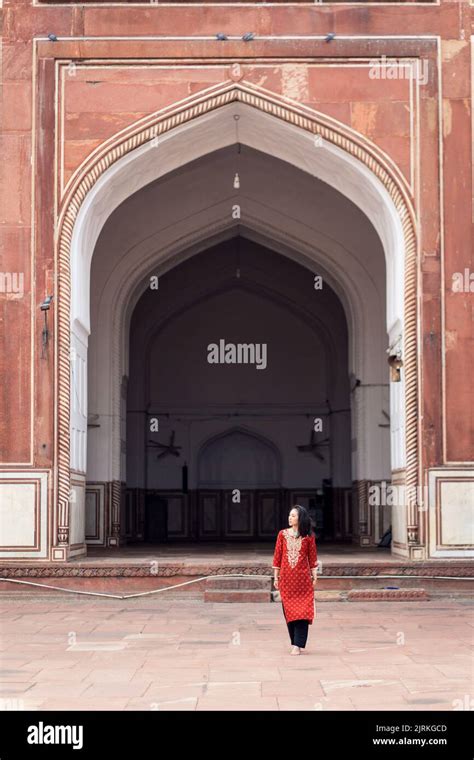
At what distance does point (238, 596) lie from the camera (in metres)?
8.72

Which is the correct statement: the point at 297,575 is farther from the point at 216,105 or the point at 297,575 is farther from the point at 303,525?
the point at 216,105

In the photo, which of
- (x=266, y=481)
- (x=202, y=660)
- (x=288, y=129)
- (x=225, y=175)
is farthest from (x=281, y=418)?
(x=202, y=660)

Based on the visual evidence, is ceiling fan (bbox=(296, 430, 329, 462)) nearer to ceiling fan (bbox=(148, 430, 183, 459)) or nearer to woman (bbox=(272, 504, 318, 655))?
ceiling fan (bbox=(148, 430, 183, 459))

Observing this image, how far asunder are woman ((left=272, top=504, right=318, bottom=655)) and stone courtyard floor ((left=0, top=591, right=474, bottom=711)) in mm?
158

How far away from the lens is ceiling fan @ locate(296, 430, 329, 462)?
16608 millimetres

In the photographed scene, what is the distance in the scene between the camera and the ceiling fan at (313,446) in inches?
654

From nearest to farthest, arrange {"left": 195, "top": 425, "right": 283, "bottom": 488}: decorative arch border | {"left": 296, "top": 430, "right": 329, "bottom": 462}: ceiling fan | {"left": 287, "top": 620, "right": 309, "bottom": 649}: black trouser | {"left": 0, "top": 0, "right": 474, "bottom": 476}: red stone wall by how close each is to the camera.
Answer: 1. {"left": 287, "top": 620, "right": 309, "bottom": 649}: black trouser
2. {"left": 0, "top": 0, "right": 474, "bottom": 476}: red stone wall
3. {"left": 296, "top": 430, "right": 329, "bottom": 462}: ceiling fan
4. {"left": 195, "top": 425, "right": 283, "bottom": 488}: decorative arch border

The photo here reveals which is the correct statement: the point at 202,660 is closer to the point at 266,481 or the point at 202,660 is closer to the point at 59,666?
the point at 59,666

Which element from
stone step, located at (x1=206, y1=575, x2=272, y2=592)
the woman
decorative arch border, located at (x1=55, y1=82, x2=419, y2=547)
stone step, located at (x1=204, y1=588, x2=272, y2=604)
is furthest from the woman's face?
decorative arch border, located at (x1=55, y1=82, x2=419, y2=547)

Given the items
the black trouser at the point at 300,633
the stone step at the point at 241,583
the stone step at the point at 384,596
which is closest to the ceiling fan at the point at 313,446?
the stone step at the point at 241,583

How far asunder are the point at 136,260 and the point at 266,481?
5.35m

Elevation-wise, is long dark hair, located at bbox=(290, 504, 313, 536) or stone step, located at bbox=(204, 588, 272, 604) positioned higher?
long dark hair, located at bbox=(290, 504, 313, 536)

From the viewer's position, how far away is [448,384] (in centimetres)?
954

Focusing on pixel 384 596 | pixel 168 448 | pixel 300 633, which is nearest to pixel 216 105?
pixel 384 596
